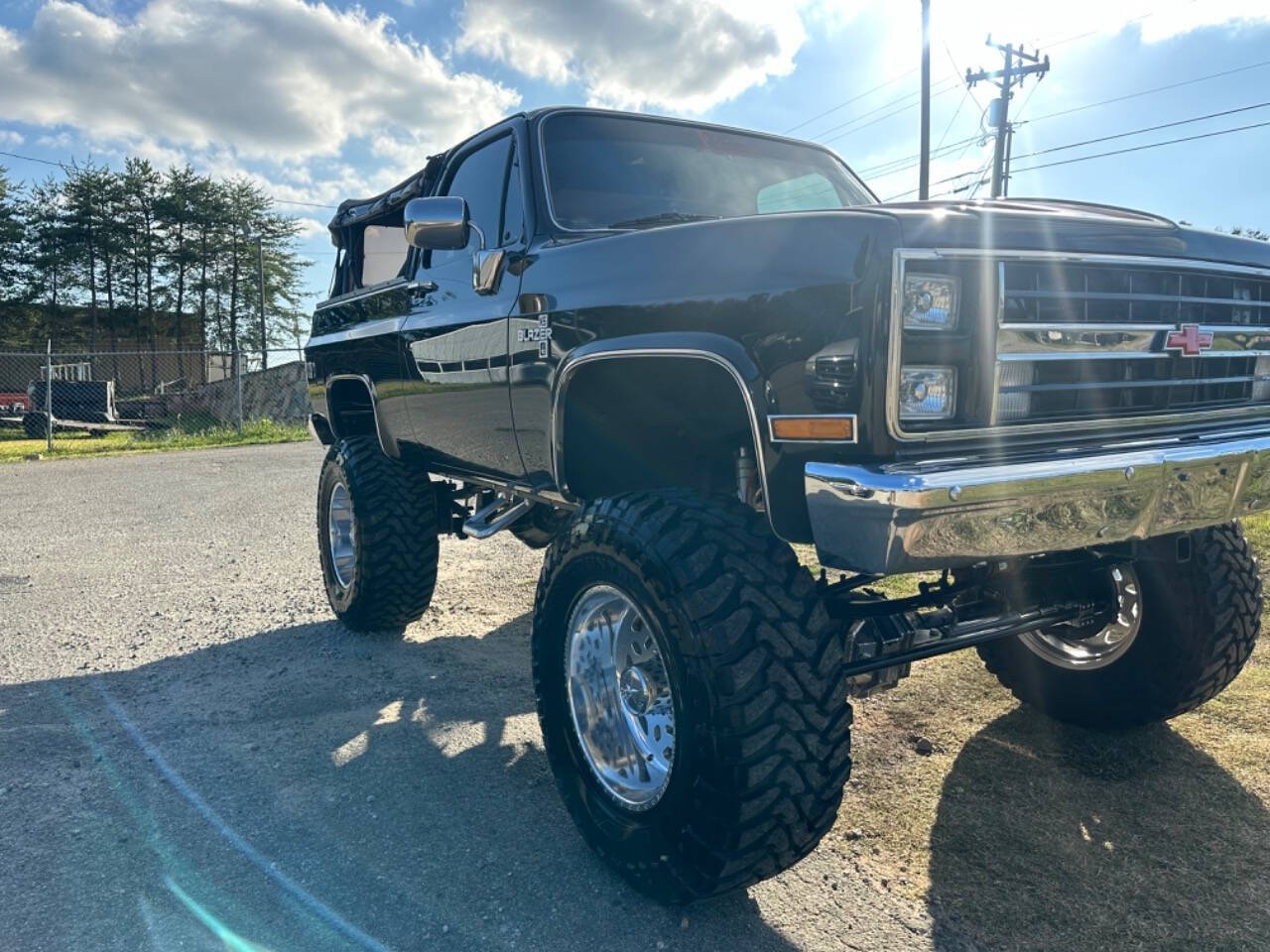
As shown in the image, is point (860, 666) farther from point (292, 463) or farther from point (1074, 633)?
point (292, 463)

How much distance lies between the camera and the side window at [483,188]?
3.78 m

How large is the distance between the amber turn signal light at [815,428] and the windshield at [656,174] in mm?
1358

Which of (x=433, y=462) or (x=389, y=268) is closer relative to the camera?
(x=433, y=462)

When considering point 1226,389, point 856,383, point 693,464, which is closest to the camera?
point 856,383

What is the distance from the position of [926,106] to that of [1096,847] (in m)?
19.5

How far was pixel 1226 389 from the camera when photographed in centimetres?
280

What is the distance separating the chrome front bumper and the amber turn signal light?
0.24ft

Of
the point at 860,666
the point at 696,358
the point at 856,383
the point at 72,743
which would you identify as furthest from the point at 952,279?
the point at 72,743

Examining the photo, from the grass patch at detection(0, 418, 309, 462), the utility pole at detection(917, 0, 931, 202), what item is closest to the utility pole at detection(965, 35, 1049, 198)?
the utility pole at detection(917, 0, 931, 202)

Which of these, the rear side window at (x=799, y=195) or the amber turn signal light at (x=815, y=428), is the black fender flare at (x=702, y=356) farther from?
the rear side window at (x=799, y=195)

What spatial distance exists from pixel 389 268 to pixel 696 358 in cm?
322

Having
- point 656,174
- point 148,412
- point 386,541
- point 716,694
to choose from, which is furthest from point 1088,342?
point 148,412

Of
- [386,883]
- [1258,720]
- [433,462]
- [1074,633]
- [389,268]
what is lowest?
[386,883]

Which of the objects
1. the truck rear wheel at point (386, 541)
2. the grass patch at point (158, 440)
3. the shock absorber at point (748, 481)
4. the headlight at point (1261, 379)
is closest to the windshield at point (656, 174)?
the shock absorber at point (748, 481)
